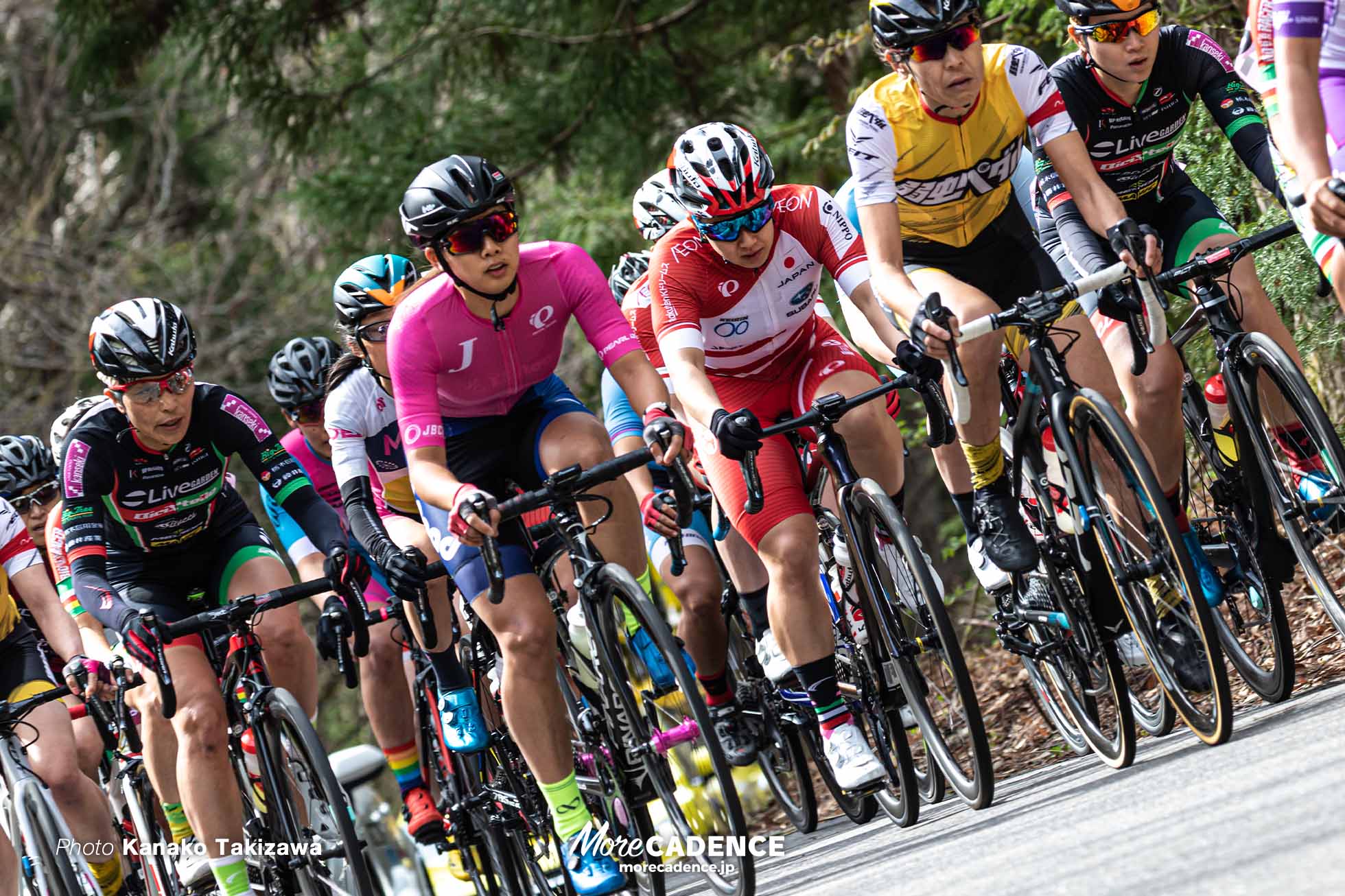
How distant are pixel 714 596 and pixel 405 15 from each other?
8.30 m

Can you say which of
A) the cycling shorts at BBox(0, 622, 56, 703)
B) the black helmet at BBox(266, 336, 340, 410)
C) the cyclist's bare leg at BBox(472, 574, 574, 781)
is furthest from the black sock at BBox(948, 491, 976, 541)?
the cycling shorts at BBox(0, 622, 56, 703)

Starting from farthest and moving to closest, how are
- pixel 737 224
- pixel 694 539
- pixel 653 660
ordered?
pixel 694 539 → pixel 737 224 → pixel 653 660

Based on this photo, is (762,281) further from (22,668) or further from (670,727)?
(22,668)

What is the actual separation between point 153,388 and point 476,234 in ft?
5.86

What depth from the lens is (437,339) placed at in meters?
5.86

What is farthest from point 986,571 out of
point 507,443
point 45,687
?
point 45,687

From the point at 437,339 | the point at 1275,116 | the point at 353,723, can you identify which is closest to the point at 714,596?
the point at 437,339

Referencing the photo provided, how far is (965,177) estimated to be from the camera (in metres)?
6.11

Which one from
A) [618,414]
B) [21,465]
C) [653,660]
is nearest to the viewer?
[653,660]

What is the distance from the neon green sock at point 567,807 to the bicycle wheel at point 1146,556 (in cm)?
200

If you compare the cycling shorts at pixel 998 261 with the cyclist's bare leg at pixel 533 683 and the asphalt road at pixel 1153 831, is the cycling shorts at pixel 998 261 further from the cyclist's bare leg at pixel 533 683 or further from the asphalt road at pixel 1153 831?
Answer: the cyclist's bare leg at pixel 533 683

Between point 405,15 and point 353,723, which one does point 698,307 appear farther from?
point 353,723

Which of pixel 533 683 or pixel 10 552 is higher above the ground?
pixel 10 552

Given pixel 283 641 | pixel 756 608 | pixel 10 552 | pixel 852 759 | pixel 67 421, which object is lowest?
pixel 852 759
